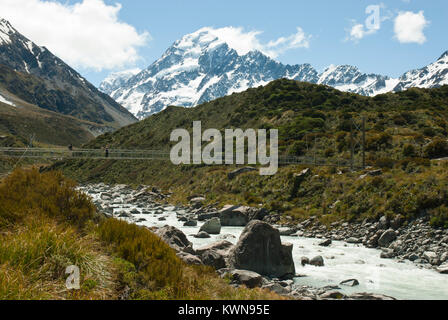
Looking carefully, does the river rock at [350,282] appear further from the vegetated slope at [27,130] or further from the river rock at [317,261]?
the vegetated slope at [27,130]

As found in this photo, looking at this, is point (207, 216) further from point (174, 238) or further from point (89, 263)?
point (89, 263)

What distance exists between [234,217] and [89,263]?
1007 inches

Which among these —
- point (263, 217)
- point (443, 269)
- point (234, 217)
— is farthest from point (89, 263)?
point (263, 217)

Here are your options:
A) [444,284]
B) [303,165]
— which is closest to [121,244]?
[444,284]

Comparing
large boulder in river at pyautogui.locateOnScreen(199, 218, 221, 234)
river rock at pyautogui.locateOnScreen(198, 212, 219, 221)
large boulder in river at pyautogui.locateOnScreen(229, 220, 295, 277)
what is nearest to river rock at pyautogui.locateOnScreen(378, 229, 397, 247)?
large boulder in river at pyautogui.locateOnScreen(229, 220, 295, 277)

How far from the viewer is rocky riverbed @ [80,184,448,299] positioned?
1438cm

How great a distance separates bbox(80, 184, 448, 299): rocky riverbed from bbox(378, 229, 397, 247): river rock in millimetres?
47

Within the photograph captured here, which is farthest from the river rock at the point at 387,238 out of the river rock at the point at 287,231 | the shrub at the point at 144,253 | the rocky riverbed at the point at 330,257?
the shrub at the point at 144,253

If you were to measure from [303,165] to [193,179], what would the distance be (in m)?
18.3

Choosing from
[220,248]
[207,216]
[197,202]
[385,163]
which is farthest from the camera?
[197,202]

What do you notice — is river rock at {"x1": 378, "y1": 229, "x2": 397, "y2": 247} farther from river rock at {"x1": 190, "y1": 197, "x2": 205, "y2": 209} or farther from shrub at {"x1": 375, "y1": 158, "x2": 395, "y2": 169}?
river rock at {"x1": 190, "y1": 197, "x2": 205, "y2": 209}

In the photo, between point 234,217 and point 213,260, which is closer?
point 213,260

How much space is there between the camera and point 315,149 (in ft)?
159

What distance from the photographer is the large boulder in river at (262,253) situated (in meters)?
16.1
